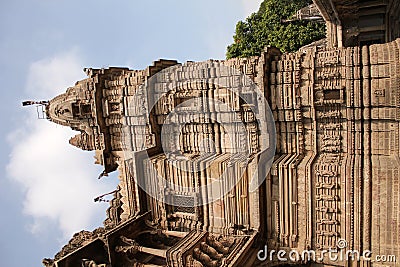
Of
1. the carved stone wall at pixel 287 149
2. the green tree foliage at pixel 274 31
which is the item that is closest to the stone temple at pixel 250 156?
the carved stone wall at pixel 287 149

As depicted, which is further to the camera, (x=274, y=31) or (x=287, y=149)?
(x=274, y=31)

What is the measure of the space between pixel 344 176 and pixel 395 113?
8.75 ft

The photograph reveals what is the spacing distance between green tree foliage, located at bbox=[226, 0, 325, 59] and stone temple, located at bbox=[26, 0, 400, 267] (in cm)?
1257

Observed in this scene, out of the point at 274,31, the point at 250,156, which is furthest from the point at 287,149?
the point at 274,31

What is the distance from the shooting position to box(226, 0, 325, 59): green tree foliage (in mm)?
31397

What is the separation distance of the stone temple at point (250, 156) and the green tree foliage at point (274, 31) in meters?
12.6

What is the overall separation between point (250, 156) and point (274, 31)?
843 inches

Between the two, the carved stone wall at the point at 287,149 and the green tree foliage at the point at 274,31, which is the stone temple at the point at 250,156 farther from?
the green tree foliage at the point at 274,31

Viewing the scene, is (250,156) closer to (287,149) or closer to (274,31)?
(287,149)

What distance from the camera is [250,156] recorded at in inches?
570

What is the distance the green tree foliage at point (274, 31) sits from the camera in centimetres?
3140

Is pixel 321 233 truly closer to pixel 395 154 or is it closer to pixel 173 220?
pixel 395 154

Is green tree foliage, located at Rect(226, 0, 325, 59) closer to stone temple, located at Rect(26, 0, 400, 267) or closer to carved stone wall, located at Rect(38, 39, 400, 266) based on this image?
stone temple, located at Rect(26, 0, 400, 267)

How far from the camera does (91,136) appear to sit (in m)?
19.1
